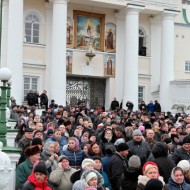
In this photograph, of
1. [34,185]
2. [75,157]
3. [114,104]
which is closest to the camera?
[34,185]

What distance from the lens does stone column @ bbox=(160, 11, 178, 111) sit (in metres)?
32.6

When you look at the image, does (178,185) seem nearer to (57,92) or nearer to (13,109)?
(13,109)

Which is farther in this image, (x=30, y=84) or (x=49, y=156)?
(x=30, y=84)

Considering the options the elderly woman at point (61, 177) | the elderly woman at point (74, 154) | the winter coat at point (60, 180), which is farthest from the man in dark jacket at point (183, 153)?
the winter coat at point (60, 180)

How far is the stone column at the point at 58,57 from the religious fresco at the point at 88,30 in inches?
135

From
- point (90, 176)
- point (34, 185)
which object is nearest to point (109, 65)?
point (90, 176)

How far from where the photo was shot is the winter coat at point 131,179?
24.6 ft

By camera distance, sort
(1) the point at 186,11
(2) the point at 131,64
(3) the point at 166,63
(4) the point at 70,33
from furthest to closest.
Result: (1) the point at 186,11, (3) the point at 166,63, (4) the point at 70,33, (2) the point at 131,64

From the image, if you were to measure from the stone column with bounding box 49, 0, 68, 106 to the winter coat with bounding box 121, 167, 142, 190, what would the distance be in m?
21.4

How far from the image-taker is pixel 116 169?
862 centimetres

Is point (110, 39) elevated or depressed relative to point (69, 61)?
elevated

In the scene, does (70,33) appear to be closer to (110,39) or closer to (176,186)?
(110,39)

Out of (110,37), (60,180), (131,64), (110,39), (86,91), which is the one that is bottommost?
(60,180)

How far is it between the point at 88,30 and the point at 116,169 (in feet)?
82.8
